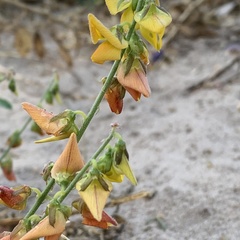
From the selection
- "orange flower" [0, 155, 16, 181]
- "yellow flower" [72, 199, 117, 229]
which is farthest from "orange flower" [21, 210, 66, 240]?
"orange flower" [0, 155, 16, 181]

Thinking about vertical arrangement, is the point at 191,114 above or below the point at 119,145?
below

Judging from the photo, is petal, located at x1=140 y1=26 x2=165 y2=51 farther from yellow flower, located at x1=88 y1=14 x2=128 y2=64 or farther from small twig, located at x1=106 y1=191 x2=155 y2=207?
small twig, located at x1=106 y1=191 x2=155 y2=207

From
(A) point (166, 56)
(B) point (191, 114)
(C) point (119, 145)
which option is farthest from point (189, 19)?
(C) point (119, 145)

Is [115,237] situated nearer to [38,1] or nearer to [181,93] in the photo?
[181,93]

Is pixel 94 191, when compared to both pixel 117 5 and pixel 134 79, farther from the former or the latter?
pixel 117 5

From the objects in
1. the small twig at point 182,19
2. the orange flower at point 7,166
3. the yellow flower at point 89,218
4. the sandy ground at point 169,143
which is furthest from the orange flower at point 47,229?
the small twig at point 182,19
